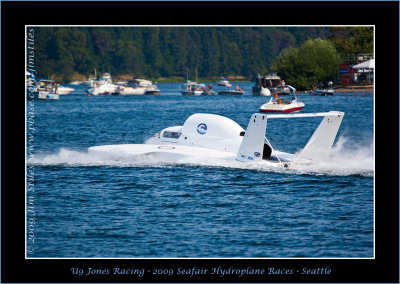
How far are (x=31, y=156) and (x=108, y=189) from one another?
1056 centimetres

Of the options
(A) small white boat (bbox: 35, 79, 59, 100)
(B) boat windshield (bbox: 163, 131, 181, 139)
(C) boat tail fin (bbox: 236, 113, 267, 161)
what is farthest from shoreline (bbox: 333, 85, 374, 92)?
(C) boat tail fin (bbox: 236, 113, 267, 161)

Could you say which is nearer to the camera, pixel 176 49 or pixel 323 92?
pixel 323 92

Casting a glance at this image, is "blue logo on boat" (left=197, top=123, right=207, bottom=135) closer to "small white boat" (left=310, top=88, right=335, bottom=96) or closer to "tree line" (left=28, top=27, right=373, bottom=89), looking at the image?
"tree line" (left=28, top=27, right=373, bottom=89)

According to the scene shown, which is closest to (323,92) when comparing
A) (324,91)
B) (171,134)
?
(324,91)

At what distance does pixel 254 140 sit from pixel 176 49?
10939 centimetres

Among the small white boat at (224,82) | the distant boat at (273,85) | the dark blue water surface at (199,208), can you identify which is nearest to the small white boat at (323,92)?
the distant boat at (273,85)

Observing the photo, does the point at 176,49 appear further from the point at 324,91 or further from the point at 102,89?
the point at 324,91

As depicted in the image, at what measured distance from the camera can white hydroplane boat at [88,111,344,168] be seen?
25.6 metres

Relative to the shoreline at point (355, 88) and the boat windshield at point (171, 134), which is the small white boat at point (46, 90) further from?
the boat windshield at point (171, 134)

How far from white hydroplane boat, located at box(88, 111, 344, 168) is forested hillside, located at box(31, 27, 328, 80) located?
8254cm

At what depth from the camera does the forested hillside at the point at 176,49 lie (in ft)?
399

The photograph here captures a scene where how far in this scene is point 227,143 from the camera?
28.4 metres
